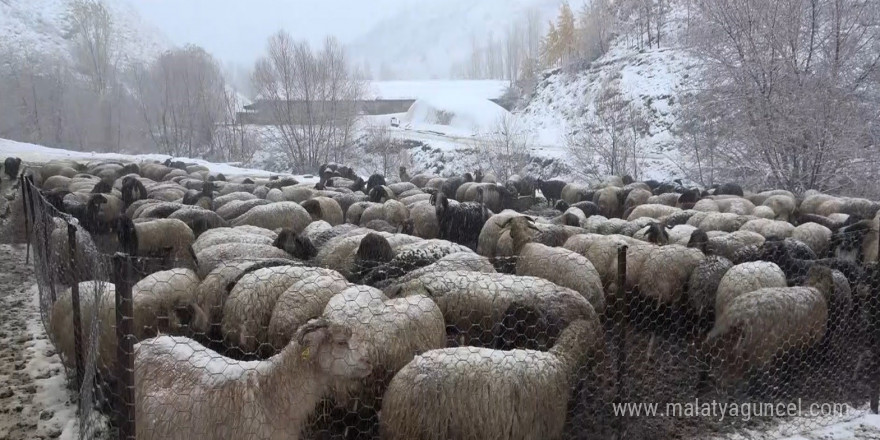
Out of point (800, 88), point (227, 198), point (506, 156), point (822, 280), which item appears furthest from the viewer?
point (506, 156)

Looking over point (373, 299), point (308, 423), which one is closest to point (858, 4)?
point (373, 299)

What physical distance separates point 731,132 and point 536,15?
75984 mm

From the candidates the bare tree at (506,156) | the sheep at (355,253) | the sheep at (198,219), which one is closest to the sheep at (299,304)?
the sheep at (355,253)

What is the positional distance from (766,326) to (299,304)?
4.17 metres

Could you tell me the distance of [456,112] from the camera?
190 feet

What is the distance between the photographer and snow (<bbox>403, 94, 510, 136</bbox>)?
54031 millimetres

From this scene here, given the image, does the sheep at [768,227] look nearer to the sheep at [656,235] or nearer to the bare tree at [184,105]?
the sheep at [656,235]

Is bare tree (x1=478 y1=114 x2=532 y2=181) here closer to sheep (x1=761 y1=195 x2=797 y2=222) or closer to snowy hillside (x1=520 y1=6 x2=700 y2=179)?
snowy hillside (x1=520 y1=6 x2=700 y2=179)

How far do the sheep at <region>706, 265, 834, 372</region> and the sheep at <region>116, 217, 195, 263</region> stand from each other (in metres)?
6.92

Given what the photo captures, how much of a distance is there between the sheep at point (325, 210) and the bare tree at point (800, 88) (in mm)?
12526

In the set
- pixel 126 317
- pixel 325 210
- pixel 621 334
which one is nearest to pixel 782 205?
pixel 325 210

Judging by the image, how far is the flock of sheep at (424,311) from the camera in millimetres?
3566

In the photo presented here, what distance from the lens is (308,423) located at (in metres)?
3.75

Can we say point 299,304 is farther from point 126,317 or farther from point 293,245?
point 293,245
